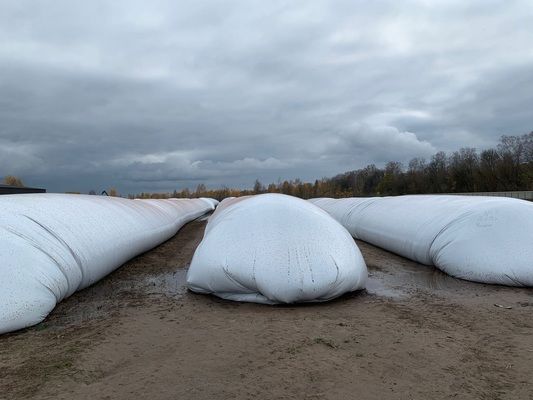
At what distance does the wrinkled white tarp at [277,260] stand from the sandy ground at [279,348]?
19 centimetres

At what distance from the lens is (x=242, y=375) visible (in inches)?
128

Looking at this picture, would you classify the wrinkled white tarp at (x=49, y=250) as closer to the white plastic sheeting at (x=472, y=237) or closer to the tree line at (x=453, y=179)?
the white plastic sheeting at (x=472, y=237)

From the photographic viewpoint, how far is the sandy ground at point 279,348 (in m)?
3.07

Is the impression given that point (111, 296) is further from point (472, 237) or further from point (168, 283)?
point (472, 237)

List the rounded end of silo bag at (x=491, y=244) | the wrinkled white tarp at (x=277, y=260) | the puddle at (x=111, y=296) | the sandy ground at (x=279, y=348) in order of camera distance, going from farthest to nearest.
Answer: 1. the rounded end of silo bag at (x=491, y=244)
2. the wrinkled white tarp at (x=277, y=260)
3. the puddle at (x=111, y=296)
4. the sandy ground at (x=279, y=348)

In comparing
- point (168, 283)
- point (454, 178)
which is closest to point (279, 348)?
point (168, 283)

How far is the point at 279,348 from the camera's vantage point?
3.79m

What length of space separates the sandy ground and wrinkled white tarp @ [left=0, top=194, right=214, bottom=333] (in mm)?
251

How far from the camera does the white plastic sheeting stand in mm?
6211

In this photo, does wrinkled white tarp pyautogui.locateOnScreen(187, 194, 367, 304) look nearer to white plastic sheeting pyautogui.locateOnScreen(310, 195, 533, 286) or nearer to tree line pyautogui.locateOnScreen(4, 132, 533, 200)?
white plastic sheeting pyautogui.locateOnScreen(310, 195, 533, 286)

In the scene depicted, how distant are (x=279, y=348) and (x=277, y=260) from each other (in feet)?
5.05

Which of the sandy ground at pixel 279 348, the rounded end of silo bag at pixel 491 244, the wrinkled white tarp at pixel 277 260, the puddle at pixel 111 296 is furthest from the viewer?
the rounded end of silo bag at pixel 491 244

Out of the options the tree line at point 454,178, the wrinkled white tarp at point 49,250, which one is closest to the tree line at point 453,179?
the tree line at point 454,178

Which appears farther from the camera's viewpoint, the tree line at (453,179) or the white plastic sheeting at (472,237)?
the tree line at (453,179)
